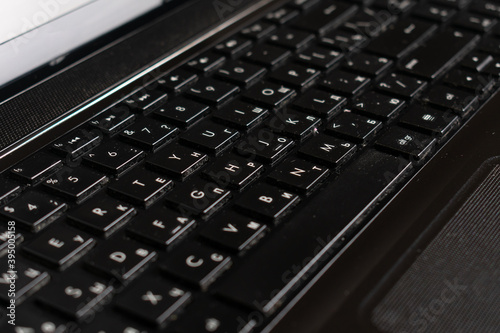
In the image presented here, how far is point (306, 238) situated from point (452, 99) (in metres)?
0.21

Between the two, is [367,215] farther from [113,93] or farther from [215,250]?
[113,93]

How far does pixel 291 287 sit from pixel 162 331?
0.25 feet

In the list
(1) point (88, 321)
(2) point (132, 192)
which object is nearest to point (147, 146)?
(2) point (132, 192)

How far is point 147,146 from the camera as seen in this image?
47 cm

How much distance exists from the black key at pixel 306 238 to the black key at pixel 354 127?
0.06 feet

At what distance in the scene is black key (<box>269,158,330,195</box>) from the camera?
16.9 inches

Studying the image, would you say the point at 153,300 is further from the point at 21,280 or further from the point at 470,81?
the point at 470,81

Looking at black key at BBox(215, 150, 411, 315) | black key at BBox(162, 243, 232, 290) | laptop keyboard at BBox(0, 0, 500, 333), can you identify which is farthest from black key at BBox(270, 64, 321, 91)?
black key at BBox(162, 243, 232, 290)

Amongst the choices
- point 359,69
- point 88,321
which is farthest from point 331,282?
point 359,69

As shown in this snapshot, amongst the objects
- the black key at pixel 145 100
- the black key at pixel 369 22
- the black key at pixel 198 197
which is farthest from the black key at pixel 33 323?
the black key at pixel 369 22

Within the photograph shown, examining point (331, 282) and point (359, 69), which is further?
point (359, 69)

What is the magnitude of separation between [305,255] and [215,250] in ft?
0.18

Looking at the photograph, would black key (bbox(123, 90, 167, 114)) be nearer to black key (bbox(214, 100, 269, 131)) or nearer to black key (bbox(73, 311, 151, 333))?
black key (bbox(214, 100, 269, 131))

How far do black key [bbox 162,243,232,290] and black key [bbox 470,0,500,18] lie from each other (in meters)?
0.43
